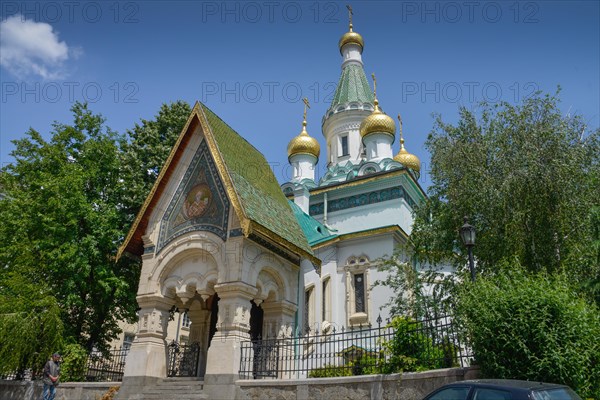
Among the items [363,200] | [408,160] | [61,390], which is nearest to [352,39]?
[408,160]

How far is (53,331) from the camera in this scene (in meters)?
13.6

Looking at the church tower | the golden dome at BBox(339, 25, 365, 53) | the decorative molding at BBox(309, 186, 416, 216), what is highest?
the golden dome at BBox(339, 25, 365, 53)

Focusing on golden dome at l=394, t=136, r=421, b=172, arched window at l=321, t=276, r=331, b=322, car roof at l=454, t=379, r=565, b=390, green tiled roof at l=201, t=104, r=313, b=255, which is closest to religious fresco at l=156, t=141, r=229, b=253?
green tiled roof at l=201, t=104, r=313, b=255

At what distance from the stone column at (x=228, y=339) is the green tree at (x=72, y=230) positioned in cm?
510

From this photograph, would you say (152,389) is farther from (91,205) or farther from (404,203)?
(404,203)

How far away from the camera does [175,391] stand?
38.7 feet

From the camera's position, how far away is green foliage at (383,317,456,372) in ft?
30.8

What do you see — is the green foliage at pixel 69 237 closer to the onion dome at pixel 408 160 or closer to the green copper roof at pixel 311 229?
the green copper roof at pixel 311 229

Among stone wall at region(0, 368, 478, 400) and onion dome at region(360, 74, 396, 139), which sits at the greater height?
onion dome at region(360, 74, 396, 139)

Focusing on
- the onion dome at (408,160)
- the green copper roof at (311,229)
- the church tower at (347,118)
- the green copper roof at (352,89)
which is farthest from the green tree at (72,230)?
the onion dome at (408,160)

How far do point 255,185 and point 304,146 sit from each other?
14.2 m

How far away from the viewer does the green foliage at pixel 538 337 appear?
291 inches

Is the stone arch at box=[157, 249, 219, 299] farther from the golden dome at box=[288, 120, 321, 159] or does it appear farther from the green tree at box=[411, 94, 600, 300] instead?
the golden dome at box=[288, 120, 321, 159]

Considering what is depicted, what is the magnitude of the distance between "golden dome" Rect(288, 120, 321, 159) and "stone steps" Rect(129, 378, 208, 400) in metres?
18.1
